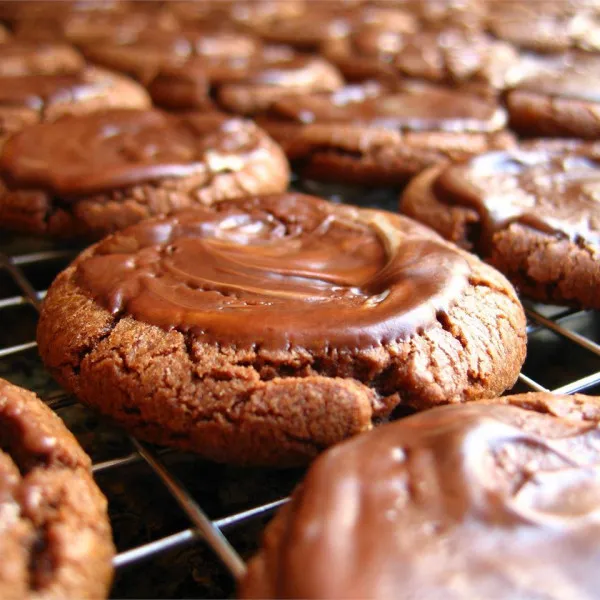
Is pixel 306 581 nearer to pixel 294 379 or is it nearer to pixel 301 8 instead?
pixel 294 379

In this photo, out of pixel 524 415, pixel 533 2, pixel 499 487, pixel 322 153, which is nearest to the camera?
pixel 499 487

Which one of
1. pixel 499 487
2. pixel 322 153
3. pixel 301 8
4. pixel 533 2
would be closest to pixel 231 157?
pixel 322 153

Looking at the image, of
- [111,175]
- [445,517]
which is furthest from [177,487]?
[111,175]

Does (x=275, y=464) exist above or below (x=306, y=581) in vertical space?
below

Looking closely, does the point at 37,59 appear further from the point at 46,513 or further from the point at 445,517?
the point at 445,517

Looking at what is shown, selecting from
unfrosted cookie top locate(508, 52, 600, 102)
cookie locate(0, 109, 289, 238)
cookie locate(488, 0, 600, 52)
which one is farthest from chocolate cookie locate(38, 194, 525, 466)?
cookie locate(488, 0, 600, 52)

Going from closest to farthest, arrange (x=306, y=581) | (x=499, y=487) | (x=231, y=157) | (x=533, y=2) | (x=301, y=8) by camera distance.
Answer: (x=306, y=581), (x=499, y=487), (x=231, y=157), (x=301, y=8), (x=533, y=2)

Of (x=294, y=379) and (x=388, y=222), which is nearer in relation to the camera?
(x=294, y=379)
